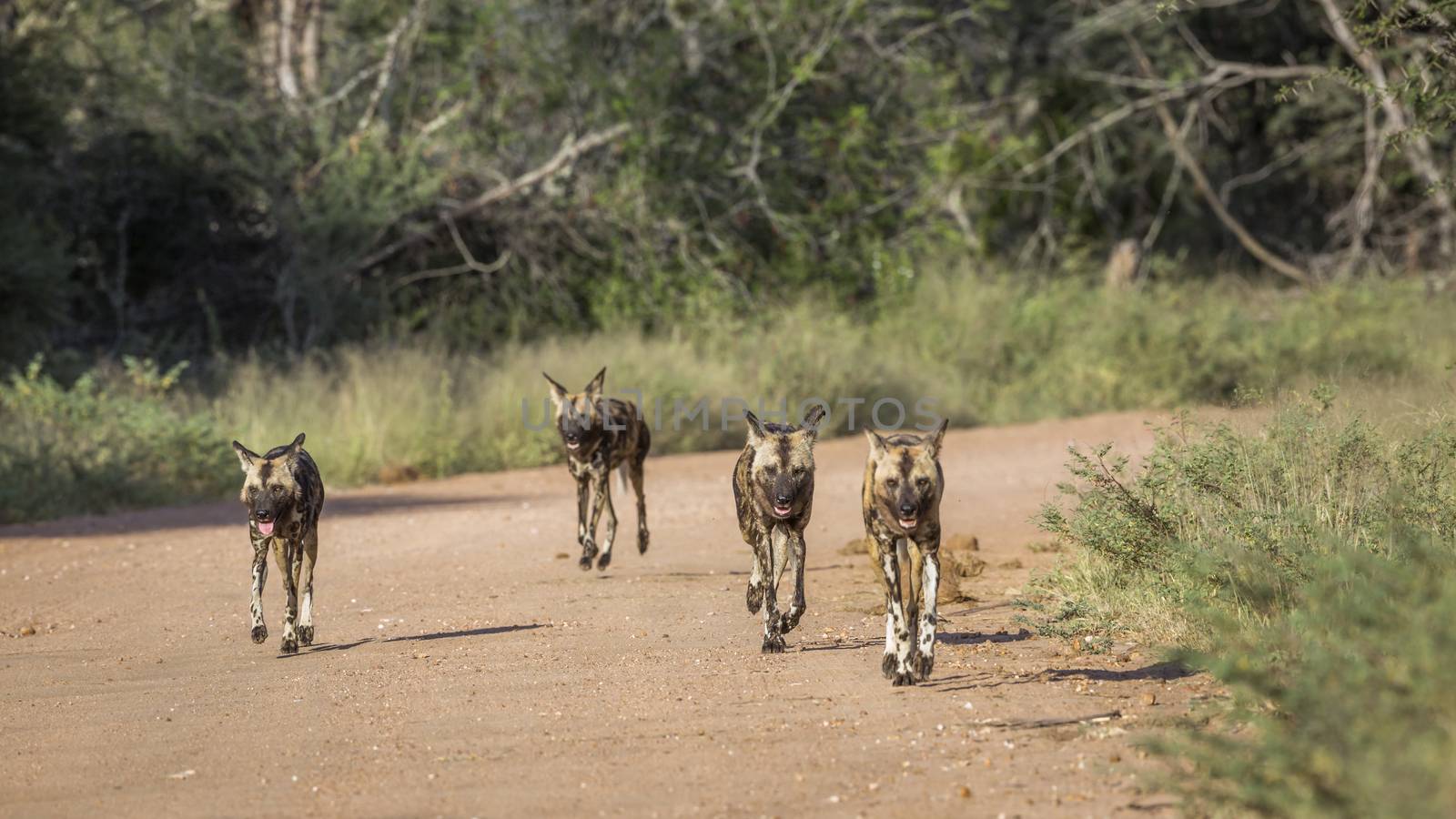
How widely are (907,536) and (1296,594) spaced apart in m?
1.77

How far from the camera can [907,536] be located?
6863mm

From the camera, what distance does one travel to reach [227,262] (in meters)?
22.1

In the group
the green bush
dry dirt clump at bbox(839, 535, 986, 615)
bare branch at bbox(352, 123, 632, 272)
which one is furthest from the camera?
bare branch at bbox(352, 123, 632, 272)

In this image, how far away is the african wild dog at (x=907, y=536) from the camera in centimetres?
678

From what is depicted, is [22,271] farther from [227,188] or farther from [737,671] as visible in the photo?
[737,671]

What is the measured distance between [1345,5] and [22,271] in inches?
816

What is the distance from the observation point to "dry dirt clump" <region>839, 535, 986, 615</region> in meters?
9.23

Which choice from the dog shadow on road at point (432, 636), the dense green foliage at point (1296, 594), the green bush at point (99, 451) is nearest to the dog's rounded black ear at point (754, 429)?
the dense green foliage at point (1296, 594)

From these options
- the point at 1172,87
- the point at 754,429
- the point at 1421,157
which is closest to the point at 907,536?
the point at 754,429

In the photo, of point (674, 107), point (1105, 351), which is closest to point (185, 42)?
point (674, 107)

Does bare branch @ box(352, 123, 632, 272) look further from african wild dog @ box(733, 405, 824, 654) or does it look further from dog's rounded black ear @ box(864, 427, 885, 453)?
dog's rounded black ear @ box(864, 427, 885, 453)

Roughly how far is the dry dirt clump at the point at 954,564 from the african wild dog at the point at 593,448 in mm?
1549

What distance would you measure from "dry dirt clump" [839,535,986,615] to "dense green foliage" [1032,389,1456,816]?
1.96ft

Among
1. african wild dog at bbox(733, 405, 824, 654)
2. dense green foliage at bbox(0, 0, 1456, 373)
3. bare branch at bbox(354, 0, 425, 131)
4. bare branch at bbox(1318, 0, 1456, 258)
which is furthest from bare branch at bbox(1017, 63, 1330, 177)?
african wild dog at bbox(733, 405, 824, 654)
